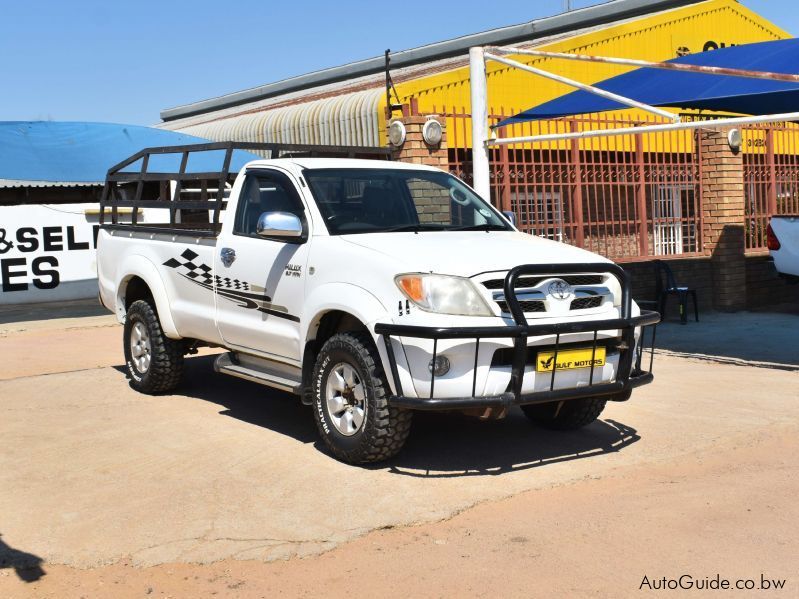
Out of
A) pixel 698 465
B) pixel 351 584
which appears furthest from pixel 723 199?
pixel 351 584

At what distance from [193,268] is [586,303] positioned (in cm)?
324

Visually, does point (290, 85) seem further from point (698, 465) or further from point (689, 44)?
point (698, 465)

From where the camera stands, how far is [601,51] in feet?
65.9

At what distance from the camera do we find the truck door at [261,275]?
666 cm

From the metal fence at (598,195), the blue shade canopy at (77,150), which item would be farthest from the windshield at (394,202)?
the blue shade canopy at (77,150)

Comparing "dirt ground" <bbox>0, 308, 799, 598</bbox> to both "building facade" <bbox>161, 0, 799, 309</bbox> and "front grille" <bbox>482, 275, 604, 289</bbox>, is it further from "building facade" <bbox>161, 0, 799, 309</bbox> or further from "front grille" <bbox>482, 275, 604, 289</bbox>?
"building facade" <bbox>161, 0, 799, 309</bbox>

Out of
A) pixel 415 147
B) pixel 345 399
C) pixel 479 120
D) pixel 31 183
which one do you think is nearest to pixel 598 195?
pixel 415 147

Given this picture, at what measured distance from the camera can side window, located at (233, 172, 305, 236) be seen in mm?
7051

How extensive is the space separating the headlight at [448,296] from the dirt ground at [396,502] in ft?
3.38

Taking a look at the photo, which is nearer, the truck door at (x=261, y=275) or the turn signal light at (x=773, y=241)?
the truck door at (x=261, y=275)

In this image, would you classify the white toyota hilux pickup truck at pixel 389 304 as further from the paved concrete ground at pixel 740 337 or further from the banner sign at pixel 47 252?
the banner sign at pixel 47 252

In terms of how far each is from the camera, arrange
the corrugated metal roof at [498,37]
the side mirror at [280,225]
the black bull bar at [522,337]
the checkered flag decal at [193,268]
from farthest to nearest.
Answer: the corrugated metal roof at [498,37] < the checkered flag decal at [193,268] < the side mirror at [280,225] < the black bull bar at [522,337]

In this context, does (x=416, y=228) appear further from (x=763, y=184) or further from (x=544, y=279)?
(x=763, y=184)

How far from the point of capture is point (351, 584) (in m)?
4.34
